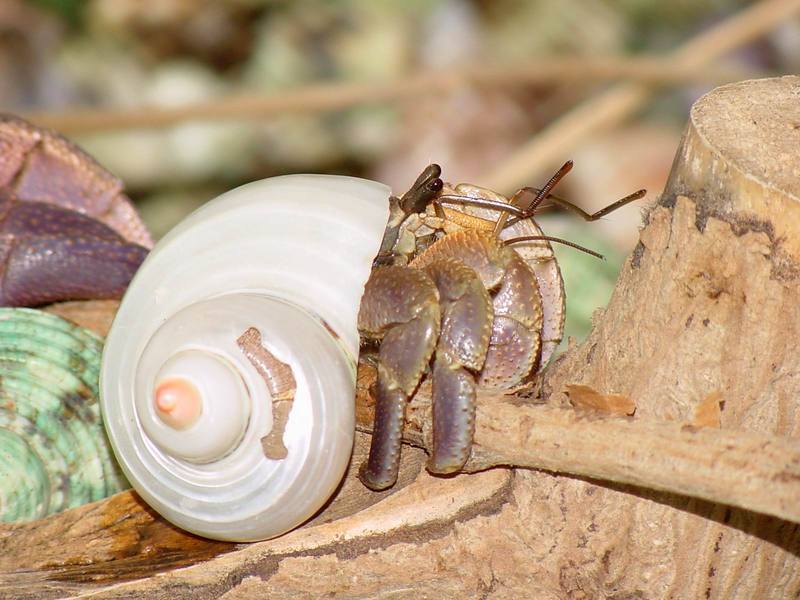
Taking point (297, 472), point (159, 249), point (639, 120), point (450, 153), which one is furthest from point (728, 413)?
point (639, 120)

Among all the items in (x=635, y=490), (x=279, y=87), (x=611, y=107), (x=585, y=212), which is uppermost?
(x=279, y=87)

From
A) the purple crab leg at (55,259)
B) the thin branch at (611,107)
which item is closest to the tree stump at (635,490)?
the purple crab leg at (55,259)

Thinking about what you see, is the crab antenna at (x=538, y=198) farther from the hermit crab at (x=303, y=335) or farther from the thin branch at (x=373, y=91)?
the thin branch at (x=373, y=91)

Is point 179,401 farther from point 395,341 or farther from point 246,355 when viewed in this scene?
point 395,341

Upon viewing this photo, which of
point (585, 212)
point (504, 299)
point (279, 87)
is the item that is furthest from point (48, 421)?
point (279, 87)

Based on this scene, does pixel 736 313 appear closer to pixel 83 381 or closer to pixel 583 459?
pixel 583 459

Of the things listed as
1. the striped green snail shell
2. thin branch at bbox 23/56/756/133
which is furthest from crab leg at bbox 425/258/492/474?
thin branch at bbox 23/56/756/133
